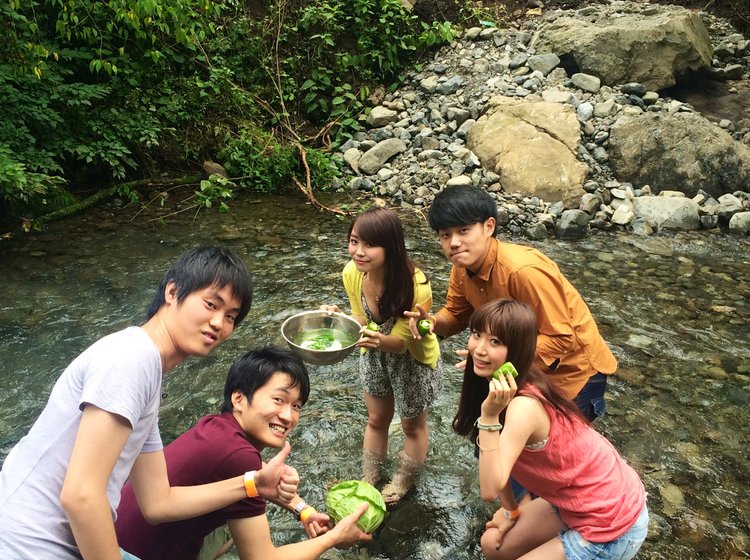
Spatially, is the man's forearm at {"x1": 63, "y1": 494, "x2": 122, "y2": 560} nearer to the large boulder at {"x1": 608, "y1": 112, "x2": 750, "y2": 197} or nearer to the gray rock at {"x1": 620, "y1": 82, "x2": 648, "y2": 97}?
the large boulder at {"x1": 608, "y1": 112, "x2": 750, "y2": 197}

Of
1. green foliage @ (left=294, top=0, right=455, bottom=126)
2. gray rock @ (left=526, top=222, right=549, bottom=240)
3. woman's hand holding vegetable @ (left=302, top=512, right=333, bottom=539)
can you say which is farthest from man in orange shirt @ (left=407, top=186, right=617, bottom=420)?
green foliage @ (left=294, top=0, right=455, bottom=126)

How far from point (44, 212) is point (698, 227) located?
737cm

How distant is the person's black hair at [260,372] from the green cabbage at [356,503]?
524 mm

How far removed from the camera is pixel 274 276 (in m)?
6.06

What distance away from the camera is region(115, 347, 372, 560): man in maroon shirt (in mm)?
2092

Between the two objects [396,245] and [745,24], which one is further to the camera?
[745,24]

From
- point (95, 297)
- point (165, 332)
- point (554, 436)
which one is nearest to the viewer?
point (165, 332)

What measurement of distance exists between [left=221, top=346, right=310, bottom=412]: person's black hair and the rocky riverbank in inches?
202

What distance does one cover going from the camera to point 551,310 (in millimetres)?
2629

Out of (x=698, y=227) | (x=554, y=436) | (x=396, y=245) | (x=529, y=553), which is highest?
(x=396, y=245)

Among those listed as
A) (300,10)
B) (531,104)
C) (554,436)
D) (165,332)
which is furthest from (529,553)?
(300,10)

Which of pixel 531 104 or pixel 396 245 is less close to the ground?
pixel 396 245

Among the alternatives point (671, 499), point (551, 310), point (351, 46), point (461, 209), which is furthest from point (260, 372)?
point (351, 46)

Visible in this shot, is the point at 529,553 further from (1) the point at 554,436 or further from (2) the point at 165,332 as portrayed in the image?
(2) the point at 165,332
